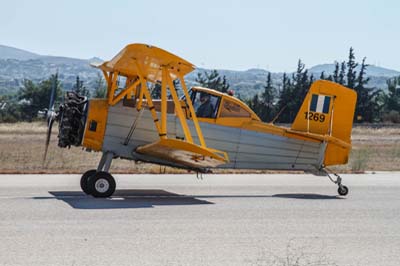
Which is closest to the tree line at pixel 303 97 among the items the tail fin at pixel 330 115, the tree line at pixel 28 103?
the tree line at pixel 28 103

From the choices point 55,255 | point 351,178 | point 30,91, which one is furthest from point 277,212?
point 30,91

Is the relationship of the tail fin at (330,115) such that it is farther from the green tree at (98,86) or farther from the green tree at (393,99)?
the green tree at (393,99)

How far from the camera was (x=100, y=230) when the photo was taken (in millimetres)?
9758

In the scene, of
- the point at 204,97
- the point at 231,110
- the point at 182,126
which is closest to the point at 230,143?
the point at 231,110

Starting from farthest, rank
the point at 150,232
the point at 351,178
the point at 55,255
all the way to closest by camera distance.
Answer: the point at 351,178
the point at 150,232
the point at 55,255

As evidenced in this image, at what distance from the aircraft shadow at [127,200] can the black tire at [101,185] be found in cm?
12

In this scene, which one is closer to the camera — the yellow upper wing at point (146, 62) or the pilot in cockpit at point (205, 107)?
the yellow upper wing at point (146, 62)

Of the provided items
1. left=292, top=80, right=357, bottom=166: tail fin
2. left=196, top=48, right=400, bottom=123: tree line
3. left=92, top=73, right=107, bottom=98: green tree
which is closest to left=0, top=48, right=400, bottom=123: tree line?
left=196, top=48, right=400, bottom=123: tree line

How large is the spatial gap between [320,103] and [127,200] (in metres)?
4.71

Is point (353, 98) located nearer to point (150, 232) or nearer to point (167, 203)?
point (167, 203)

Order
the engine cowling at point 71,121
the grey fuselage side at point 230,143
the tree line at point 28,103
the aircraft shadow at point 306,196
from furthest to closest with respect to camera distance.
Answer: the tree line at point 28,103 → the aircraft shadow at point 306,196 → the grey fuselage side at point 230,143 → the engine cowling at point 71,121

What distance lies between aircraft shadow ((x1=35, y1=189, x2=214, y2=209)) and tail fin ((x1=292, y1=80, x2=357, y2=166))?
311 centimetres

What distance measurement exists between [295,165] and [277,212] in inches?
A: 128

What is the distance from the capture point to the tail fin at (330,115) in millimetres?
15258
